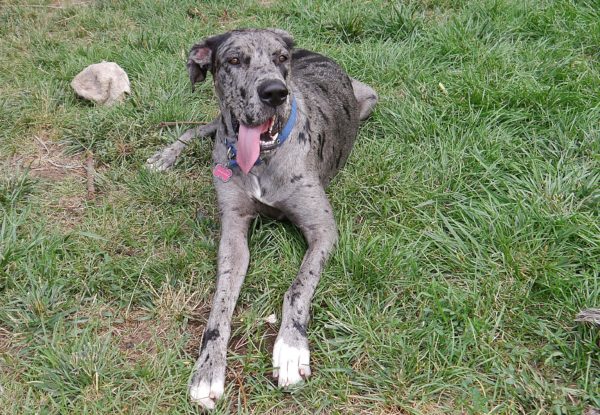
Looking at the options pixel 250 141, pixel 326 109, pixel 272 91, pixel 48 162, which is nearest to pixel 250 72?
pixel 272 91

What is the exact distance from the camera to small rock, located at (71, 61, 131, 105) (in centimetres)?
505

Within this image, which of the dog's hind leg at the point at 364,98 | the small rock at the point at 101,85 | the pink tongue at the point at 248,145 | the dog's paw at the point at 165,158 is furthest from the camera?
the small rock at the point at 101,85

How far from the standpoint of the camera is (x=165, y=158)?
4410 mm

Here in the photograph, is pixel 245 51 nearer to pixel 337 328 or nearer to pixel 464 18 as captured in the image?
pixel 337 328

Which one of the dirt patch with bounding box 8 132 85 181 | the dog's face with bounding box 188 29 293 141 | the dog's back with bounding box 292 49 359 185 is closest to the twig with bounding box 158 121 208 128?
the dirt patch with bounding box 8 132 85 181

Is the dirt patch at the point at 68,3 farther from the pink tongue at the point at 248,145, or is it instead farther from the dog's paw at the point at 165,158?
the pink tongue at the point at 248,145

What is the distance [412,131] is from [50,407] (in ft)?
10.3

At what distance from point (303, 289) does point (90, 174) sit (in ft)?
7.01

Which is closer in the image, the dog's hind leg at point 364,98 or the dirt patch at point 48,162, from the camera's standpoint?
the dirt patch at point 48,162

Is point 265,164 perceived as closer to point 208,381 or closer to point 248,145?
point 248,145

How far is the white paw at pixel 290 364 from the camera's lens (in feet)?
8.84

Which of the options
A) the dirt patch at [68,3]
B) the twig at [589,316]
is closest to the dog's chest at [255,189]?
the twig at [589,316]

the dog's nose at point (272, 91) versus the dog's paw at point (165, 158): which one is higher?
the dog's nose at point (272, 91)

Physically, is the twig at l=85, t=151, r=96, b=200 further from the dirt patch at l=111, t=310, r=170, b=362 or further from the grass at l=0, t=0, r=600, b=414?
the dirt patch at l=111, t=310, r=170, b=362
